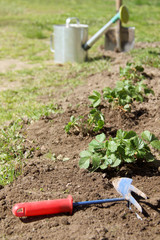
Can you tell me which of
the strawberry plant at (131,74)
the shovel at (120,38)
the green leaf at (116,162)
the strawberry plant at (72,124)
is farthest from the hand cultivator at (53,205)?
the shovel at (120,38)

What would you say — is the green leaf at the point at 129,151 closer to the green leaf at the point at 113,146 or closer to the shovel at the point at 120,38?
the green leaf at the point at 113,146

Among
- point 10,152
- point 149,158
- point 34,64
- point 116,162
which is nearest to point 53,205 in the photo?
point 116,162

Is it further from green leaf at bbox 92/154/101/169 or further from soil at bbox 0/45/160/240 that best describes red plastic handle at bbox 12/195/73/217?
green leaf at bbox 92/154/101/169

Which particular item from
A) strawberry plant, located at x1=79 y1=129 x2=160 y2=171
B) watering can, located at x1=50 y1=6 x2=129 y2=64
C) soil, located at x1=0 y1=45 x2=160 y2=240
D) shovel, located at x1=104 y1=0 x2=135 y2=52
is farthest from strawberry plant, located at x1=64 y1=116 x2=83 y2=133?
shovel, located at x1=104 y1=0 x2=135 y2=52

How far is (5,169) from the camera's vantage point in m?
2.48

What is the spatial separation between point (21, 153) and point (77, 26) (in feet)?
10.8

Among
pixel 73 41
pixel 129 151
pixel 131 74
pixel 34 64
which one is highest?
pixel 73 41

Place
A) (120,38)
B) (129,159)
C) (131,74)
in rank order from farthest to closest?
1. (120,38)
2. (131,74)
3. (129,159)

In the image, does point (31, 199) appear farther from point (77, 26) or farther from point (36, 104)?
point (77, 26)

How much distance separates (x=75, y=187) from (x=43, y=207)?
35cm

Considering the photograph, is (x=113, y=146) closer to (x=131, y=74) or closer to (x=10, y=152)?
(x=10, y=152)

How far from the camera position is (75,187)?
85.7 inches

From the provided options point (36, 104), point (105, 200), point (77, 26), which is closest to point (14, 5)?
point (77, 26)

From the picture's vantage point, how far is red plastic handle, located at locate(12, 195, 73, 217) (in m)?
1.87
